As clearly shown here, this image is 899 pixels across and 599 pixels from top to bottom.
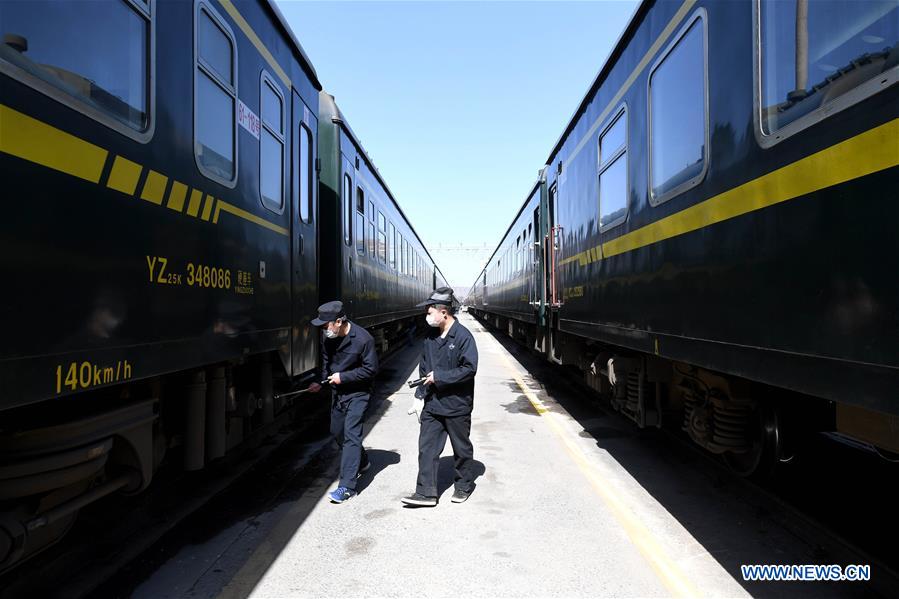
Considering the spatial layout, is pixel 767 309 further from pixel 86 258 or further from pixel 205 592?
pixel 205 592

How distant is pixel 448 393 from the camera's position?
469cm

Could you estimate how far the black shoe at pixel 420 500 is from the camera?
448 cm

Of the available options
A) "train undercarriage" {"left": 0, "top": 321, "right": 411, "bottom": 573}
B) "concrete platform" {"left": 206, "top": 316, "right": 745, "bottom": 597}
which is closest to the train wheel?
"concrete platform" {"left": 206, "top": 316, "right": 745, "bottom": 597}

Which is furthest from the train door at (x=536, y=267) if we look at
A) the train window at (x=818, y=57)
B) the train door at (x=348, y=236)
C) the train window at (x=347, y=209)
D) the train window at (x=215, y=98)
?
the train window at (x=818, y=57)

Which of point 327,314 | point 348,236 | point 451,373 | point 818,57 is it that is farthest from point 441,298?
point 348,236

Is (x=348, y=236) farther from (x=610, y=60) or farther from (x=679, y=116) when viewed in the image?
(x=679, y=116)

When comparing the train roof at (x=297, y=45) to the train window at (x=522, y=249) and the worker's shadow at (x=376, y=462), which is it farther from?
the train window at (x=522, y=249)

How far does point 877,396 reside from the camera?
1.98 metres

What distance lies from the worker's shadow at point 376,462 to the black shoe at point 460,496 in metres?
0.83

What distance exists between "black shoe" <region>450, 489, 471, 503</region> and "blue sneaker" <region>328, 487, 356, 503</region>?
85cm

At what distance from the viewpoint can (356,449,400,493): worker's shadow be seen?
16.7 feet

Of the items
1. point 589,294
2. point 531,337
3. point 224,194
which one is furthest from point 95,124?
point 531,337

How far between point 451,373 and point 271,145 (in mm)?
2458

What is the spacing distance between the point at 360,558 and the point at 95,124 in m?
2.80
